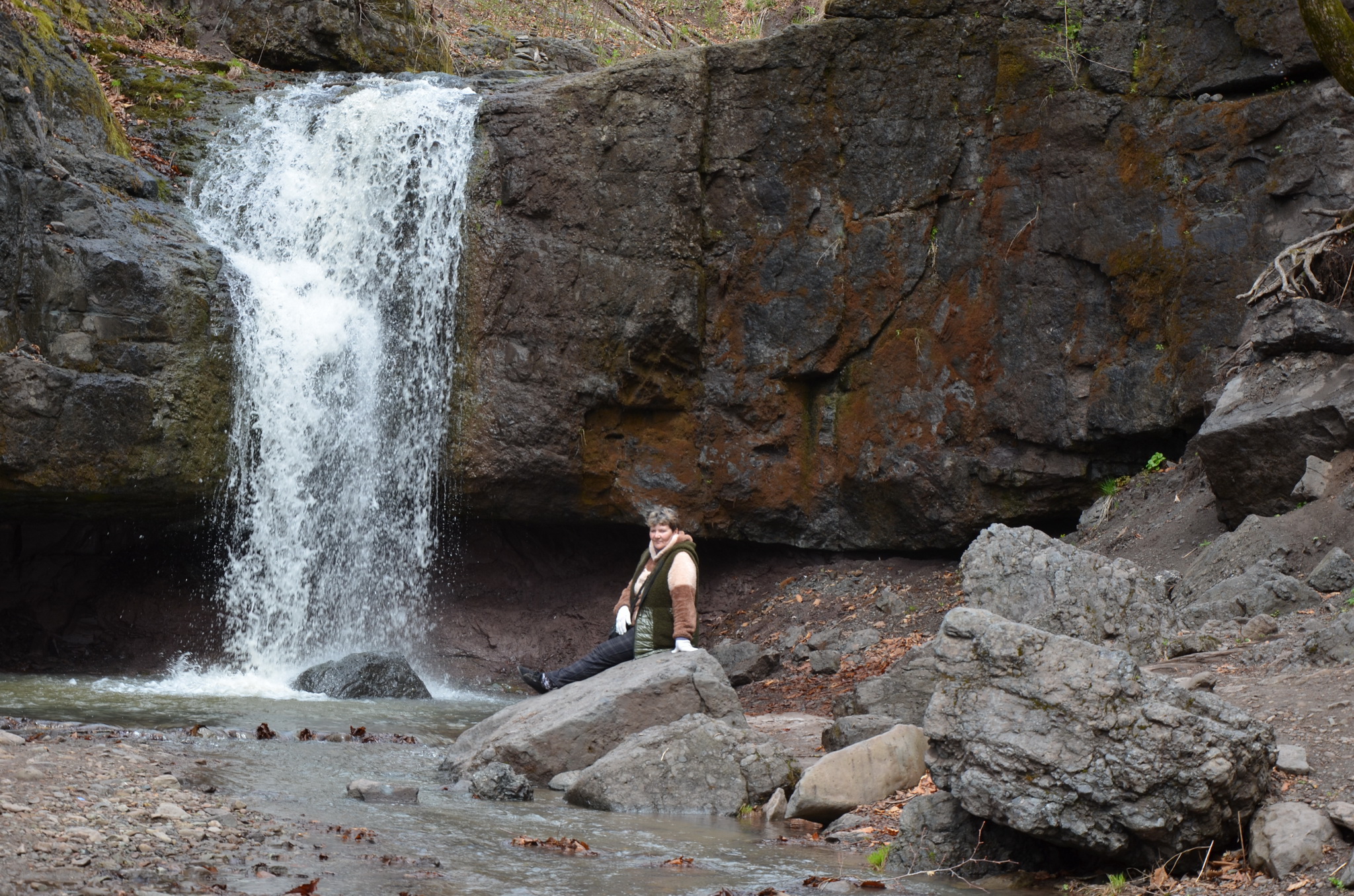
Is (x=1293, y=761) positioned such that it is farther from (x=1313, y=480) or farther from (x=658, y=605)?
(x=1313, y=480)

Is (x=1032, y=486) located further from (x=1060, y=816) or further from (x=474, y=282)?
(x=1060, y=816)

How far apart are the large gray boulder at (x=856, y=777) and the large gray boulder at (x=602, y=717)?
3.13 ft

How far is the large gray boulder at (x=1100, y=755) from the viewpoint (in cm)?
407

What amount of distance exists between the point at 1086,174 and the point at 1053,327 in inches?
62.1

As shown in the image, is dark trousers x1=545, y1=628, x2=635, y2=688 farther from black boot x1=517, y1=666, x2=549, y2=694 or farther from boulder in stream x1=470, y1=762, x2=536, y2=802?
boulder in stream x1=470, y1=762, x2=536, y2=802

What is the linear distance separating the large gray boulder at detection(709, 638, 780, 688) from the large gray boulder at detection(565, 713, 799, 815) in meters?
4.73

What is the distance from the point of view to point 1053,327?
12008 mm

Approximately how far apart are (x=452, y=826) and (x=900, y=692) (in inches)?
117

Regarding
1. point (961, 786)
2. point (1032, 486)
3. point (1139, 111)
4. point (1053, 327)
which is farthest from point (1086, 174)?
point (961, 786)

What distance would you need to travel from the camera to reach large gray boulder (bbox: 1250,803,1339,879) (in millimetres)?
3893

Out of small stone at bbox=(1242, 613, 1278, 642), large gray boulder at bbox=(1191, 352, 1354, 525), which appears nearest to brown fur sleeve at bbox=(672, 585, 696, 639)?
small stone at bbox=(1242, 613, 1278, 642)

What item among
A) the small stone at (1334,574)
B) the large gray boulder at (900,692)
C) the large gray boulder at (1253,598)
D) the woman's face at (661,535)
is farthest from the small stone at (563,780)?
the small stone at (1334,574)

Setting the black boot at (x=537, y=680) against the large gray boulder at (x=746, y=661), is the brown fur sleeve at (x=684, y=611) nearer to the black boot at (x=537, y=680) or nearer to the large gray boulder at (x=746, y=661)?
the black boot at (x=537, y=680)

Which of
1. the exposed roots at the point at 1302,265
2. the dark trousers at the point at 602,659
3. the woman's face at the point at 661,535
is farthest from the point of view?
the exposed roots at the point at 1302,265
